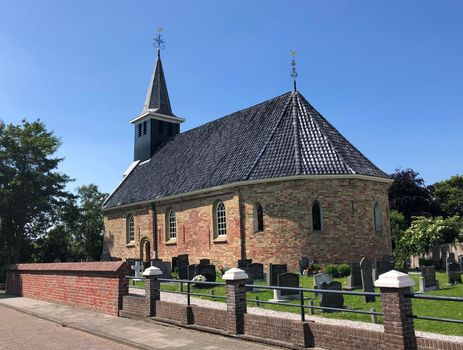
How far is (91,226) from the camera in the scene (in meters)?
52.7

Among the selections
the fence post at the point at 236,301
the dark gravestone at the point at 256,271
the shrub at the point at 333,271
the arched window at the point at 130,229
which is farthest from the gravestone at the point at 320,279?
the arched window at the point at 130,229

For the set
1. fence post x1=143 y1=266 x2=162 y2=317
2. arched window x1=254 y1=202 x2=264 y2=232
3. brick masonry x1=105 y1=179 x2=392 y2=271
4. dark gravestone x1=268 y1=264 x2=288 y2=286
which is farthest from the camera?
arched window x1=254 y1=202 x2=264 y2=232

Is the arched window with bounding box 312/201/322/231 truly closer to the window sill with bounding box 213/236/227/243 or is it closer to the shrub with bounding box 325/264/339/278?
the shrub with bounding box 325/264/339/278

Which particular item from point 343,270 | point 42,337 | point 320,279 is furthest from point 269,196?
point 42,337

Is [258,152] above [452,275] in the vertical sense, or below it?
above

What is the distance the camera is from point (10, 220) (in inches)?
1292

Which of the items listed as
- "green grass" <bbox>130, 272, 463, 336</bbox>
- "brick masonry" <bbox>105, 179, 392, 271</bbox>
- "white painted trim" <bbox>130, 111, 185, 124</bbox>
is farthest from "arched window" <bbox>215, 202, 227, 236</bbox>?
"white painted trim" <bbox>130, 111, 185, 124</bbox>

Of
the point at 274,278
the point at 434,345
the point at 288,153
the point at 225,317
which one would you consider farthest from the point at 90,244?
the point at 434,345

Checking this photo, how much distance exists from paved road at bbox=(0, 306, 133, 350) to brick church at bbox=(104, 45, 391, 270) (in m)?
12.0

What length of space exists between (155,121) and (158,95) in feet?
9.09

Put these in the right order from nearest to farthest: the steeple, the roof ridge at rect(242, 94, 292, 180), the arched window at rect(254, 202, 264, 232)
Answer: the arched window at rect(254, 202, 264, 232) → the roof ridge at rect(242, 94, 292, 180) → the steeple

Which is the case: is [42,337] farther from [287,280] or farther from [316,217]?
[316,217]

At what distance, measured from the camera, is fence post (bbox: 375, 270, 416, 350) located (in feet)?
22.6

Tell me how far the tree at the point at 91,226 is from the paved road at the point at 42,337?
3065 cm
